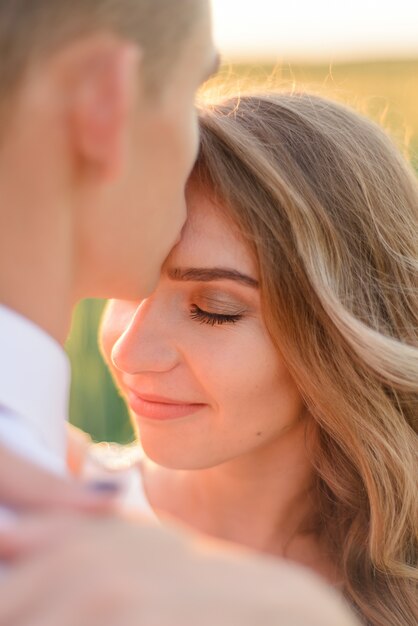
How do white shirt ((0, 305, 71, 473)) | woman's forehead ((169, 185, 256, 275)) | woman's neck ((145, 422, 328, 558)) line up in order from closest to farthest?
white shirt ((0, 305, 71, 473)) → woman's forehead ((169, 185, 256, 275)) → woman's neck ((145, 422, 328, 558))

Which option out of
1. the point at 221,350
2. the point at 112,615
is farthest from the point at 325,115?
the point at 112,615

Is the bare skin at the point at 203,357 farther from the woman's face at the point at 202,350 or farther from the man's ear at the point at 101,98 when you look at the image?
the man's ear at the point at 101,98

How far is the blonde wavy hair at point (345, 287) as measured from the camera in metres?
2.03

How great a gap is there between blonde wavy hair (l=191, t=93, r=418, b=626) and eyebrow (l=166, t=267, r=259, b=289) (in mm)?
43

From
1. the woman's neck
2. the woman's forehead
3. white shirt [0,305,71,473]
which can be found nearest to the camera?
white shirt [0,305,71,473]

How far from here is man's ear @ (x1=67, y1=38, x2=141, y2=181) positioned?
3.07 ft

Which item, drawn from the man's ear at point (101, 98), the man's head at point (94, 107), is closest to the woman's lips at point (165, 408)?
the man's head at point (94, 107)

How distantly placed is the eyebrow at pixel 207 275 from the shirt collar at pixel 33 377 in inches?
37.8

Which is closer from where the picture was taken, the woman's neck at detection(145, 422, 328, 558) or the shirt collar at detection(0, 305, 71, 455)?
the shirt collar at detection(0, 305, 71, 455)

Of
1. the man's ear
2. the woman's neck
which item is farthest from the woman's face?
the man's ear

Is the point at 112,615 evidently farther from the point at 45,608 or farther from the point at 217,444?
the point at 217,444

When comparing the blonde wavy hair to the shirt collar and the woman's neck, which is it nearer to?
the woman's neck

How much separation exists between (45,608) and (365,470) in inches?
65.0

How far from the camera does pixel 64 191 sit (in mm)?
970
